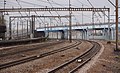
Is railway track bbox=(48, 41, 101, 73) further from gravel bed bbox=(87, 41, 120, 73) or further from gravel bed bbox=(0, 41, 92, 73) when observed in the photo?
gravel bed bbox=(87, 41, 120, 73)

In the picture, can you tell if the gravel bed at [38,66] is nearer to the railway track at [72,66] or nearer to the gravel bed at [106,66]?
the railway track at [72,66]

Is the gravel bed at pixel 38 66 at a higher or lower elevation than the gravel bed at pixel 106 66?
higher

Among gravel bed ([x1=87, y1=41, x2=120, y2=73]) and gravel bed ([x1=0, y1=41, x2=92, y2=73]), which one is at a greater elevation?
gravel bed ([x1=0, y1=41, x2=92, y2=73])

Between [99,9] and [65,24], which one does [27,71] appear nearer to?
[99,9]

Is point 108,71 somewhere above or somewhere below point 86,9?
below

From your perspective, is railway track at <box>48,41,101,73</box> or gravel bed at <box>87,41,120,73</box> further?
gravel bed at <box>87,41,120,73</box>

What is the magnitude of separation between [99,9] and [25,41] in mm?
17542

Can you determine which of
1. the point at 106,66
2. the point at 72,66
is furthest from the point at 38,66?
the point at 106,66

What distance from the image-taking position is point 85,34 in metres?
107

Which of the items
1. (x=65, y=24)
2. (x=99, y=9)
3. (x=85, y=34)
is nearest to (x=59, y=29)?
(x=65, y=24)

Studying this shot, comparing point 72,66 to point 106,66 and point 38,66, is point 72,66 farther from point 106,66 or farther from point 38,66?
point 106,66

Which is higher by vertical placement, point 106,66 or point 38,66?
point 38,66

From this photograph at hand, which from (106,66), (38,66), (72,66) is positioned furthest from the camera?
(106,66)

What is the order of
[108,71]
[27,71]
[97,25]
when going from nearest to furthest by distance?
[27,71], [108,71], [97,25]
